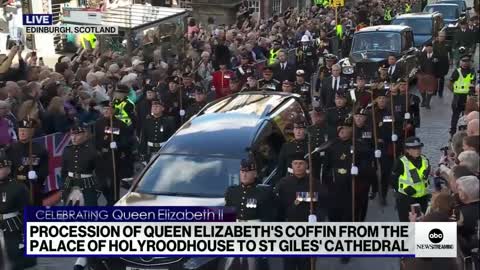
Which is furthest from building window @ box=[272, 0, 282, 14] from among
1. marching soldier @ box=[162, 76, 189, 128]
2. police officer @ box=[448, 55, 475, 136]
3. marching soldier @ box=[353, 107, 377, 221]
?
marching soldier @ box=[353, 107, 377, 221]

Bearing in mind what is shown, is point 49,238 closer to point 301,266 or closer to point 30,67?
point 301,266

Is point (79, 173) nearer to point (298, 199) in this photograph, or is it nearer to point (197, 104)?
point (298, 199)

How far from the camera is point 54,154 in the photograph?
1276 cm

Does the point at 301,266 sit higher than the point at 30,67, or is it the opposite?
the point at 30,67

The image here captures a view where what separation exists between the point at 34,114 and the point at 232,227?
4711 millimetres

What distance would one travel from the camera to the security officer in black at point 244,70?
1758 cm

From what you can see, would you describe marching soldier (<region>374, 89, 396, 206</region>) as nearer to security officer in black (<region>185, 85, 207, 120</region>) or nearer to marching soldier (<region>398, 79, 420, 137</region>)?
marching soldier (<region>398, 79, 420, 137</region>)

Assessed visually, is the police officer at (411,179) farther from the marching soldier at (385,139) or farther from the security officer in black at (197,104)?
the security officer in black at (197,104)

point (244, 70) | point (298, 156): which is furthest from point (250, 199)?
point (244, 70)

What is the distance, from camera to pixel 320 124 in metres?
11.9

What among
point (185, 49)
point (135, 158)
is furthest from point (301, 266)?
point (185, 49)

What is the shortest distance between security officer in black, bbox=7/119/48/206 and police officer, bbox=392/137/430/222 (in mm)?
4249

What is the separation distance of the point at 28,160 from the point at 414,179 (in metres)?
4.52

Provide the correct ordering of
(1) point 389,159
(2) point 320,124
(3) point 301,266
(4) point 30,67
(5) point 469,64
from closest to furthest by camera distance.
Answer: (3) point 301,266
(2) point 320,124
(1) point 389,159
(4) point 30,67
(5) point 469,64
